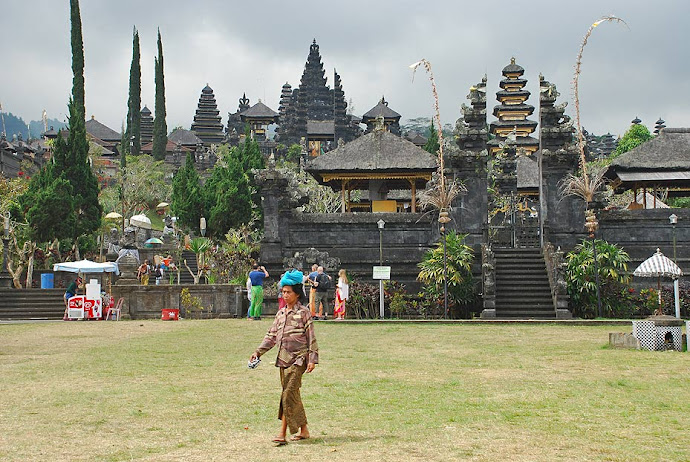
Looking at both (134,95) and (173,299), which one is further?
(134,95)

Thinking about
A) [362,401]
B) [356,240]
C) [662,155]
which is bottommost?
[362,401]

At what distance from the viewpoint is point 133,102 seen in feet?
287

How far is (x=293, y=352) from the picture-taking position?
927 cm

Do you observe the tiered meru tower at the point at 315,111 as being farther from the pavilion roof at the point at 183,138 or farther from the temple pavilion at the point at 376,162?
the temple pavilion at the point at 376,162

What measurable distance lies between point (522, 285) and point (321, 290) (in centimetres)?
662

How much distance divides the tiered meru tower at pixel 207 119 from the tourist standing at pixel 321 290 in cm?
→ 9668

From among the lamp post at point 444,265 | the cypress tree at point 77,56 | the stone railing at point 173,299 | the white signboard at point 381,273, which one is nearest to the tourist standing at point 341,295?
the white signboard at point 381,273

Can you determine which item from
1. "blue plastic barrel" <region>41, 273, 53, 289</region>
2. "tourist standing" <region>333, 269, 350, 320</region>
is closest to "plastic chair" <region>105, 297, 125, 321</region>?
"tourist standing" <region>333, 269, 350, 320</region>

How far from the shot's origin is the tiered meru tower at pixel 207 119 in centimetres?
12194

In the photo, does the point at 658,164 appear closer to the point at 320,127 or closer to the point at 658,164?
the point at 658,164

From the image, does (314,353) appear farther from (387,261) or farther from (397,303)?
(387,261)

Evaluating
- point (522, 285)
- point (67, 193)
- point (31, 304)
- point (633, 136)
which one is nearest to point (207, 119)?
point (633, 136)

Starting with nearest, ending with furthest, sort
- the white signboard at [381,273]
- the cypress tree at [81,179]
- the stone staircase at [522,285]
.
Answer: the white signboard at [381,273] < the stone staircase at [522,285] < the cypress tree at [81,179]

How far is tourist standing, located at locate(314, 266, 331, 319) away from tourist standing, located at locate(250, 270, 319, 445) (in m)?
16.5
